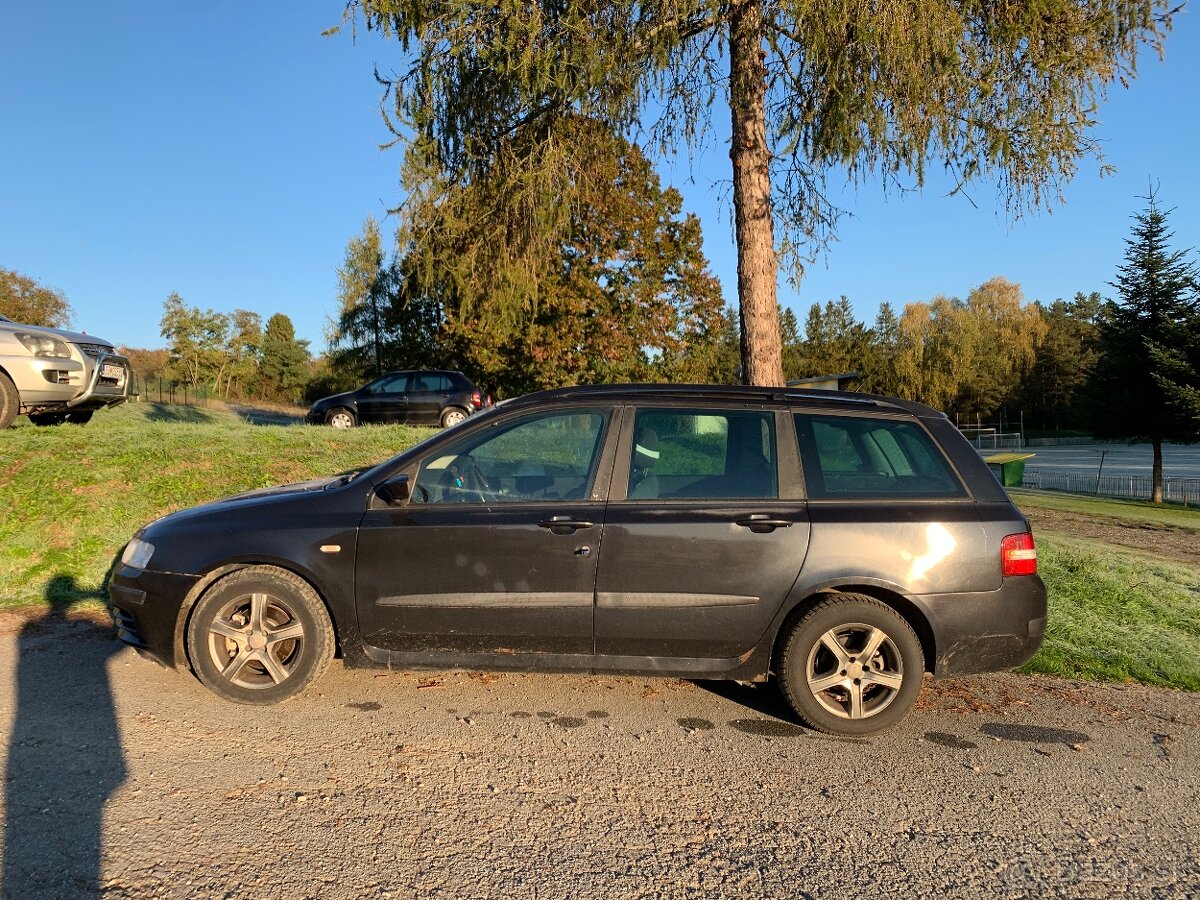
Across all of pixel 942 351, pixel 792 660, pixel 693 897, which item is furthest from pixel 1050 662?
pixel 942 351

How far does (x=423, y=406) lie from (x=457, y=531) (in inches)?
565

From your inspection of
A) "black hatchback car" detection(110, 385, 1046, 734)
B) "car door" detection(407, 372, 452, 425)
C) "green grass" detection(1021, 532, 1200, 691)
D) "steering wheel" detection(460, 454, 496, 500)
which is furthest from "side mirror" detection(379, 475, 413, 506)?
"car door" detection(407, 372, 452, 425)

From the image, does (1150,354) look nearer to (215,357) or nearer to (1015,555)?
(1015,555)

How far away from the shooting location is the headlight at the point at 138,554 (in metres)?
4.41

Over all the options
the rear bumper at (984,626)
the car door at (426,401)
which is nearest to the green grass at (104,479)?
the rear bumper at (984,626)

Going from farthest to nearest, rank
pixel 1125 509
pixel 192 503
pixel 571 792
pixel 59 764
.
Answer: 1. pixel 1125 509
2. pixel 192 503
3. pixel 59 764
4. pixel 571 792

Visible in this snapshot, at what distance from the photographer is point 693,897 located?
105 inches

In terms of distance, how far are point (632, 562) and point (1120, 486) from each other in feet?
123

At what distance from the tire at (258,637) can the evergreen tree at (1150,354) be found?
34.6 meters

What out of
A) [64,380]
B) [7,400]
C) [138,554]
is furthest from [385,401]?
[138,554]

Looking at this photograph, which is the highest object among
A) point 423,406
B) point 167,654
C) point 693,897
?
point 423,406

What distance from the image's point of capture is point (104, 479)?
813 centimetres

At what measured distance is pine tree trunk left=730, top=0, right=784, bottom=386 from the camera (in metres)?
9.25

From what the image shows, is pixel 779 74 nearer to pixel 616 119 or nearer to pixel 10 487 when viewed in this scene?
pixel 616 119
